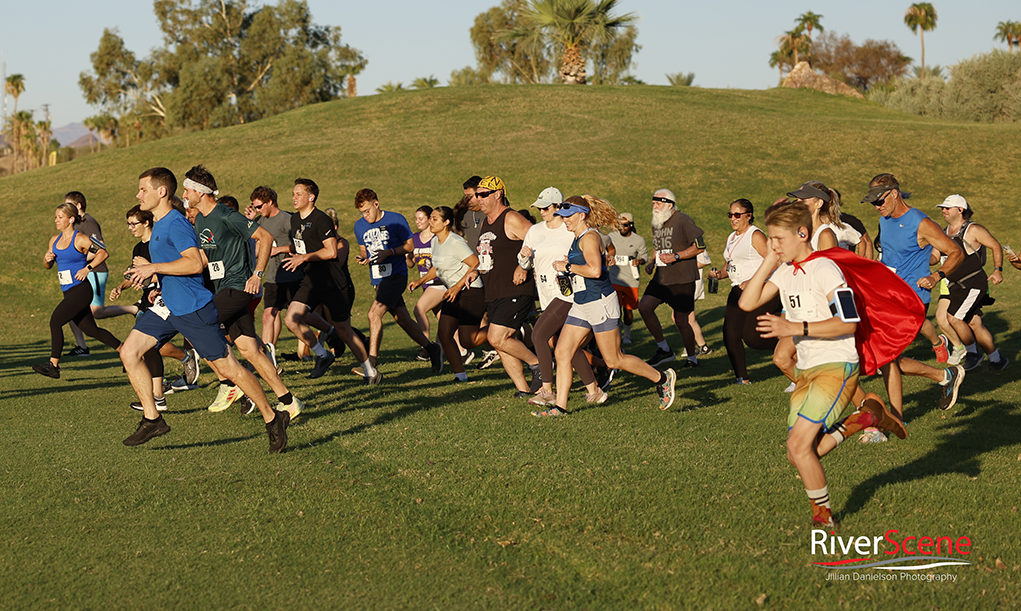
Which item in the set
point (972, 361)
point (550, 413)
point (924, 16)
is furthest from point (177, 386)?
point (924, 16)

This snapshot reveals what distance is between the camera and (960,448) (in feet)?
21.8

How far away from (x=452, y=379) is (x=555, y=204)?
3.07 meters

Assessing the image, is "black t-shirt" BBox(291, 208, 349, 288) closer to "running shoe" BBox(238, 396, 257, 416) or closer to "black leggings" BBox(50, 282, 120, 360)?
"running shoe" BBox(238, 396, 257, 416)

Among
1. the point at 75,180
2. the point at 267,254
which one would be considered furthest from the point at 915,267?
the point at 75,180

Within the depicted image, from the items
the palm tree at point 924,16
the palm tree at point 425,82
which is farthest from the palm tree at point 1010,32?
the palm tree at point 425,82

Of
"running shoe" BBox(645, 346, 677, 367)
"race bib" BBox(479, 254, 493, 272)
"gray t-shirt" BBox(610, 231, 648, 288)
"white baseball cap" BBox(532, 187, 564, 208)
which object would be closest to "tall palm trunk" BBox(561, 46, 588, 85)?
"gray t-shirt" BBox(610, 231, 648, 288)

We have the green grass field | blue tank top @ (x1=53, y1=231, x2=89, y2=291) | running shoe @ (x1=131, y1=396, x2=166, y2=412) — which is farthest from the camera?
blue tank top @ (x1=53, y1=231, x2=89, y2=291)

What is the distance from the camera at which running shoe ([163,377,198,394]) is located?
9.66 metres

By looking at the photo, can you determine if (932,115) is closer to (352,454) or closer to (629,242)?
(629,242)

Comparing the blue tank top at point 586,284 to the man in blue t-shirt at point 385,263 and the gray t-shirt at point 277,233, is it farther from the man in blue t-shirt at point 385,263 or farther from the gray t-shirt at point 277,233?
the gray t-shirt at point 277,233

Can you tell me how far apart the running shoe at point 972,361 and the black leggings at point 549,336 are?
16.2ft

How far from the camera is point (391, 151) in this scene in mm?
34375

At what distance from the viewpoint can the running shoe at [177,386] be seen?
9664mm

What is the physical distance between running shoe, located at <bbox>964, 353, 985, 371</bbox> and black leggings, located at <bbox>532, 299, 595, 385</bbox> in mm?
4932
